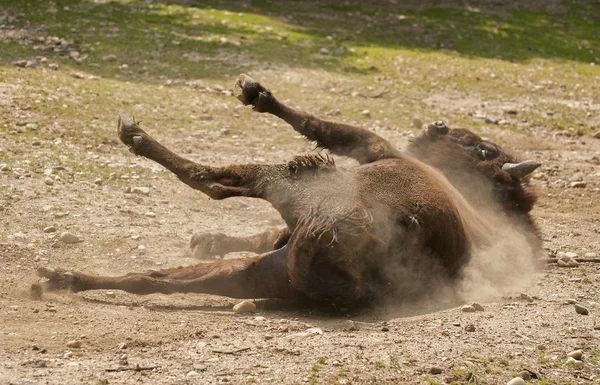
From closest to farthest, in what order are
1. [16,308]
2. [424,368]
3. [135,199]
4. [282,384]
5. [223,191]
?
1. [282,384]
2. [424,368]
3. [16,308]
4. [223,191]
5. [135,199]

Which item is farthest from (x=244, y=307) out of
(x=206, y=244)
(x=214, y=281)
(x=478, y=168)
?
(x=478, y=168)

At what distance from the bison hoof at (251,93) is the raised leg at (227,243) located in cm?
105

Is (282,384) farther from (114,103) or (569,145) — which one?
(569,145)

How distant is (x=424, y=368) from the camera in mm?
4434

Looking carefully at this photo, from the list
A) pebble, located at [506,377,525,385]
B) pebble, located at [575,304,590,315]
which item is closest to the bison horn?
pebble, located at [575,304,590,315]

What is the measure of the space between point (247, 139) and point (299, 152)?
0.65 meters

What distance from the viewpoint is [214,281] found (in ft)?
18.1

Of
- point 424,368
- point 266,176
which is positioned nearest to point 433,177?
point 266,176

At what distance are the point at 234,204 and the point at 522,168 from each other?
263 cm

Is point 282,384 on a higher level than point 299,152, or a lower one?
higher

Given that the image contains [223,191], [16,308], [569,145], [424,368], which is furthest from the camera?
[569,145]

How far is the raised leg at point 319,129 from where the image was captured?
22.7 feet

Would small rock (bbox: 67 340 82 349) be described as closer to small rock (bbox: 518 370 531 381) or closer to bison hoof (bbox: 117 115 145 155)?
bison hoof (bbox: 117 115 145 155)

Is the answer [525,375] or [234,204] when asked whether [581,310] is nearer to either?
[525,375]
